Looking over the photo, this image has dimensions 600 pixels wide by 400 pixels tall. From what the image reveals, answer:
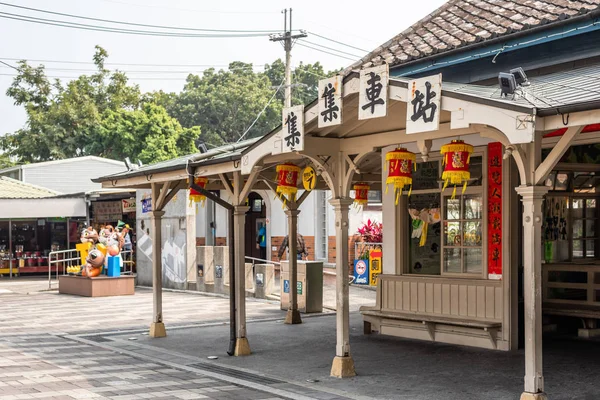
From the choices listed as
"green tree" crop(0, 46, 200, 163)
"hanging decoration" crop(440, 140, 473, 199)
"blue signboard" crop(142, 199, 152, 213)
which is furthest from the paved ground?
"green tree" crop(0, 46, 200, 163)

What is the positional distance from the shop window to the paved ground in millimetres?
1143

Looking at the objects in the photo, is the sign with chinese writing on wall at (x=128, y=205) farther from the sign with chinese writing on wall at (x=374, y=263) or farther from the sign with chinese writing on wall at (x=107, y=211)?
the sign with chinese writing on wall at (x=374, y=263)

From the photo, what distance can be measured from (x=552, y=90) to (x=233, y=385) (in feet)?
15.1

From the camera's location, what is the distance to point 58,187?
34906mm

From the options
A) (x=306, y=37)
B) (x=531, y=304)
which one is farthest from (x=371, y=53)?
(x=306, y=37)

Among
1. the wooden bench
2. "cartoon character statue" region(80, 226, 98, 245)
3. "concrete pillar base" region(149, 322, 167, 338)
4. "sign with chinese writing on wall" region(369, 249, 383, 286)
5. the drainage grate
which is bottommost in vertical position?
the drainage grate

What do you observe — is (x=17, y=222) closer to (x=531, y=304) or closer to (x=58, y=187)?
(x=58, y=187)

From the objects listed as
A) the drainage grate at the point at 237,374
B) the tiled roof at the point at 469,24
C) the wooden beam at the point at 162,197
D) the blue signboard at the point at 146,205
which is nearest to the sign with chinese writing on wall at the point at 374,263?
the blue signboard at the point at 146,205

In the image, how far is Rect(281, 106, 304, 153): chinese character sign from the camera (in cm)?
942

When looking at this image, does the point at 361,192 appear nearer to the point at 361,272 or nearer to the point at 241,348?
the point at 241,348

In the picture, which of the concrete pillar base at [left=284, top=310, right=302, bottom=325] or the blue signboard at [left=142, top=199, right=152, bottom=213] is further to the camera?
the blue signboard at [left=142, top=199, right=152, bottom=213]

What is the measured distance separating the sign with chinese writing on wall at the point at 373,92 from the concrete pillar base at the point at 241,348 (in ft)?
14.0

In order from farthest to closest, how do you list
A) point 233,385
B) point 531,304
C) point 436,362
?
point 436,362
point 233,385
point 531,304

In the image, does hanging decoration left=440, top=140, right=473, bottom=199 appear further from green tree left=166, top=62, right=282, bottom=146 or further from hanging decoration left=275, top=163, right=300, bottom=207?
green tree left=166, top=62, right=282, bottom=146
